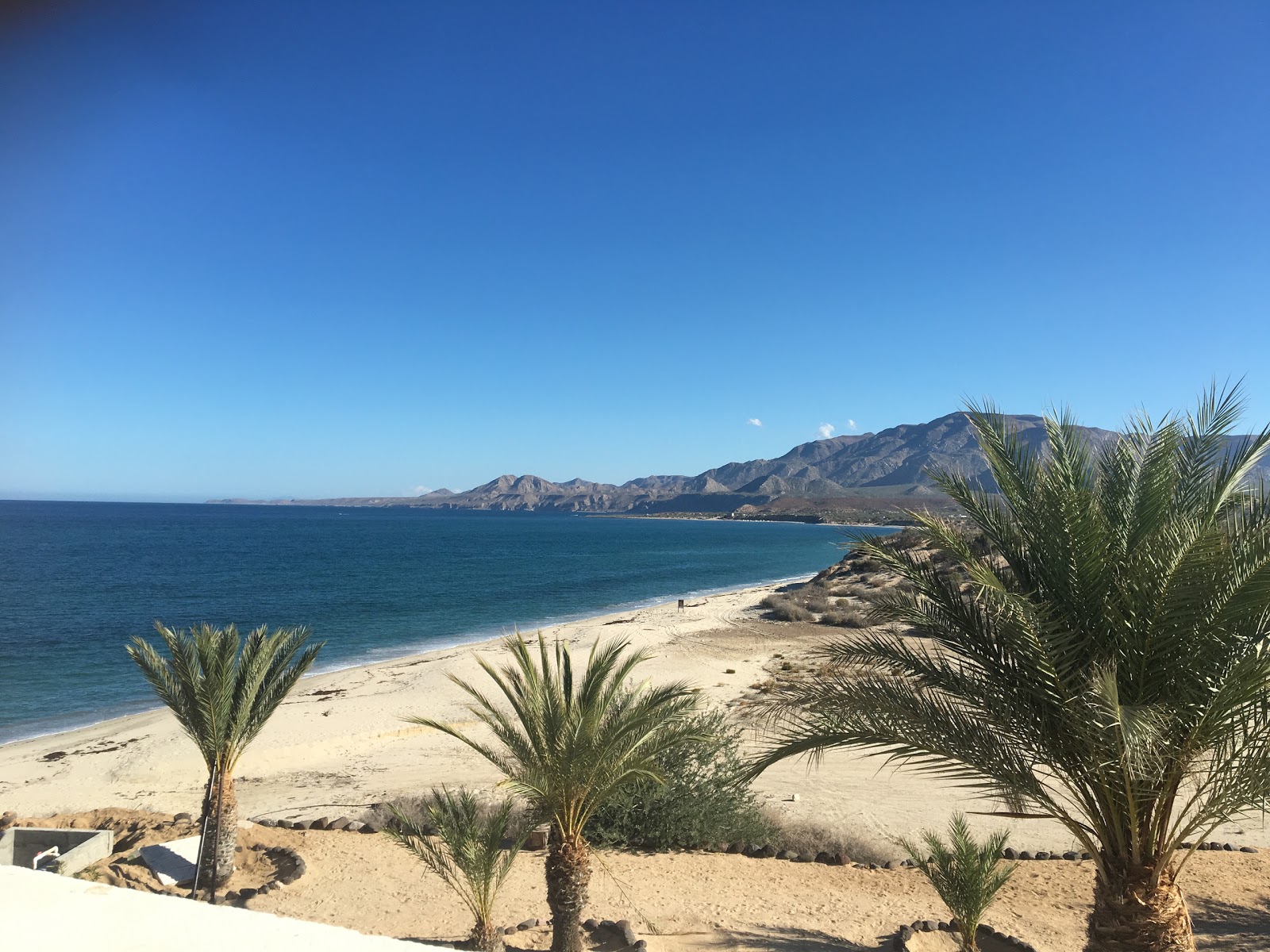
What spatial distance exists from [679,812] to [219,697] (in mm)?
6694

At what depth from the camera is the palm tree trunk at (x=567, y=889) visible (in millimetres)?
7594

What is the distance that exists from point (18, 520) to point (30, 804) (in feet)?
518

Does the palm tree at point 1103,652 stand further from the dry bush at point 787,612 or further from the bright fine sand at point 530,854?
the dry bush at point 787,612

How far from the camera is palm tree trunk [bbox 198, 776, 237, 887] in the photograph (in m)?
9.98

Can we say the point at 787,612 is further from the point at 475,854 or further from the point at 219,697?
the point at 475,854

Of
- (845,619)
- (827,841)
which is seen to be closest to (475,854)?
(827,841)

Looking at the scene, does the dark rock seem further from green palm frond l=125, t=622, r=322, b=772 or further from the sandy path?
green palm frond l=125, t=622, r=322, b=772

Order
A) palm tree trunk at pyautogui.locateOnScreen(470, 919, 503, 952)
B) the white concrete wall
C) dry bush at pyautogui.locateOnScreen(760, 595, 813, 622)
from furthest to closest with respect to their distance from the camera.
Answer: dry bush at pyautogui.locateOnScreen(760, 595, 813, 622), palm tree trunk at pyautogui.locateOnScreen(470, 919, 503, 952), the white concrete wall

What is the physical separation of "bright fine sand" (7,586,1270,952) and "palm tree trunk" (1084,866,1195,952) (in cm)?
364

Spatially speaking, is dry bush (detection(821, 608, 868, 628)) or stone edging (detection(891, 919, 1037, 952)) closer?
stone edging (detection(891, 919, 1037, 952))

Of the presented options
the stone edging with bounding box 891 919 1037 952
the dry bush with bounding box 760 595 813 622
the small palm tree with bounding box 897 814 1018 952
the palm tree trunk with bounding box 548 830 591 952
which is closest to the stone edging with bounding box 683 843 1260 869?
the stone edging with bounding box 891 919 1037 952

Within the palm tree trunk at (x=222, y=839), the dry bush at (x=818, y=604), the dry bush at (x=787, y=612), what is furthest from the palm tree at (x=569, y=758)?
the dry bush at (x=818, y=604)

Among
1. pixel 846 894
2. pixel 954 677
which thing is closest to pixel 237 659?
pixel 846 894

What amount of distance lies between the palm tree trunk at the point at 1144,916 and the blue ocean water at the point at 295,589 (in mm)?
3976
